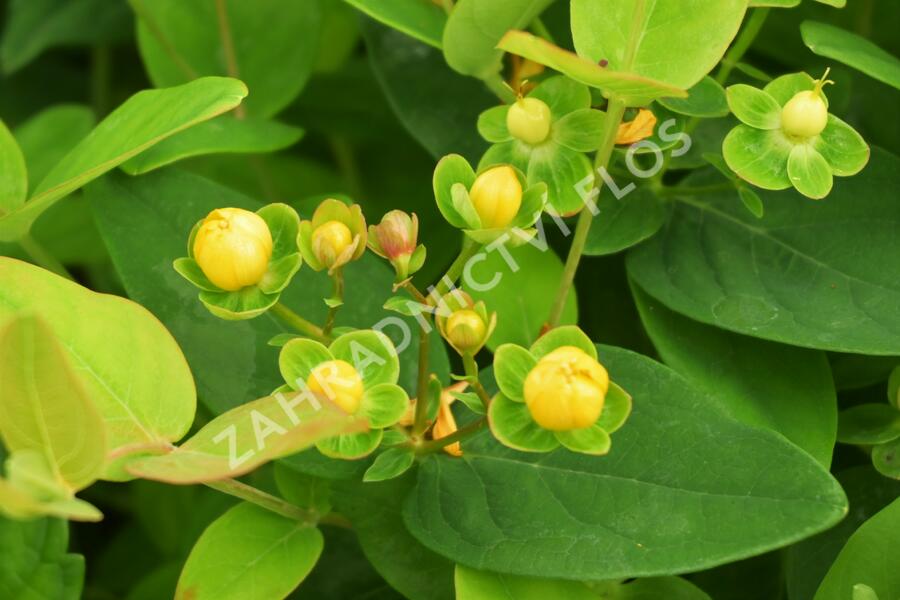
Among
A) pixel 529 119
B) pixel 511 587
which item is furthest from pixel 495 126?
pixel 511 587

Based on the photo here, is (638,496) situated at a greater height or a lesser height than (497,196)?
lesser

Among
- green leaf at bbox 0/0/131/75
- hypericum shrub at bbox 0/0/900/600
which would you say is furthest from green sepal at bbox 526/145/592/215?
green leaf at bbox 0/0/131/75

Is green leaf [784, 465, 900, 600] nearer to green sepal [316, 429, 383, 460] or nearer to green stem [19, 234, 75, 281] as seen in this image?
green sepal [316, 429, 383, 460]

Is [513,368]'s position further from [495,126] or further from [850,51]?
[850,51]

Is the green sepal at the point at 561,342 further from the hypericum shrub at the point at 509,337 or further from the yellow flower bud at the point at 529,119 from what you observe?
the yellow flower bud at the point at 529,119

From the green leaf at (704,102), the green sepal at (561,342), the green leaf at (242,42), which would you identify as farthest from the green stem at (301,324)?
the green leaf at (242,42)
